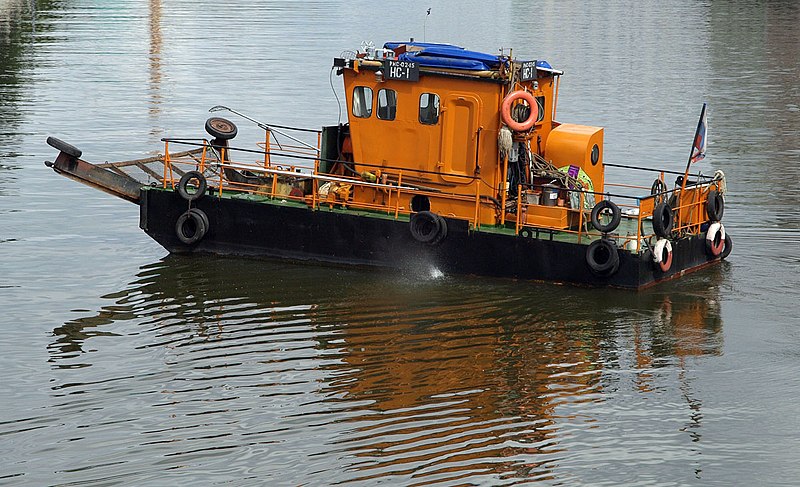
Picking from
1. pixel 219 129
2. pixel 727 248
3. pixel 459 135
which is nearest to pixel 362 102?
pixel 459 135

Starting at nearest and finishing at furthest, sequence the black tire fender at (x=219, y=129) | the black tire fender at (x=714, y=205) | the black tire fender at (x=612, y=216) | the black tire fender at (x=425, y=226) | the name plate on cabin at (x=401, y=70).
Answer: the black tire fender at (x=612, y=216) → the black tire fender at (x=425, y=226) → the name plate on cabin at (x=401, y=70) → the black tire fender at (x=714, y=205) → the black tire fender at (x=219, y=129)

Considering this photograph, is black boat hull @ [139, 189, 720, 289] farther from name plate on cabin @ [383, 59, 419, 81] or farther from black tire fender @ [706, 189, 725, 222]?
name plate on cabin @ [383, 59, 419, 81]

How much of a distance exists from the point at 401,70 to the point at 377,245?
2869mm

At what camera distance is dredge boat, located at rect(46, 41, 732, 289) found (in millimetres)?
18484

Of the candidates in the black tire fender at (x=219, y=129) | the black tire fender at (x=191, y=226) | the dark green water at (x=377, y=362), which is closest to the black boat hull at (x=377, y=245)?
the black tire fender at (x=191, y=226)

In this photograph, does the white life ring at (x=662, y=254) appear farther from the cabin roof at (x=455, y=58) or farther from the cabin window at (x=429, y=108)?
the cabin window at (x=429, y=108)

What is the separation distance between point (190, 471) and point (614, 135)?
2357cm

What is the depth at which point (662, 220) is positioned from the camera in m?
18.2

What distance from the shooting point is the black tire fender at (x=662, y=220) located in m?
18.1

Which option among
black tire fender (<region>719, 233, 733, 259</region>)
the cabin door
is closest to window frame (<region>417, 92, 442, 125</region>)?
the cabin door

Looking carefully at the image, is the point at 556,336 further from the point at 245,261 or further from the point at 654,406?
the point at 245,261

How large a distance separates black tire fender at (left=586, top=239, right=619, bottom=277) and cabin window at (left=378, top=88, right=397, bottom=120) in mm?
3964

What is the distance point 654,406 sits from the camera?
14305 millimetres

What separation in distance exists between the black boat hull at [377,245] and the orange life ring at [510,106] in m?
1.72
